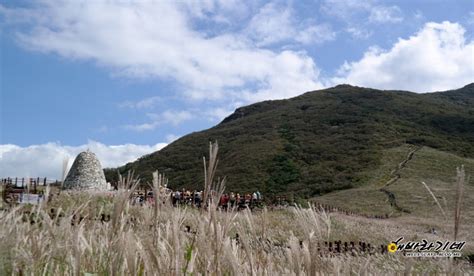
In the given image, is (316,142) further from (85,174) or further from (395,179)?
(85,174)

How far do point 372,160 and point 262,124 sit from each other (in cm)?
2691

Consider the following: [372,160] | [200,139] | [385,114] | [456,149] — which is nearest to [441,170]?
[372,160]

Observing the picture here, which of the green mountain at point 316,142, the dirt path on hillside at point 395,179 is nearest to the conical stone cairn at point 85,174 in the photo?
the green mountain at point 316,142

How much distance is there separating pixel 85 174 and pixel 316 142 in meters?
44.7

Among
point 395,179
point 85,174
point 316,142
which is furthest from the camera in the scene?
point 316,142

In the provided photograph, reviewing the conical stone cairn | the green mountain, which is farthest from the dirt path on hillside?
the conical stone cairn

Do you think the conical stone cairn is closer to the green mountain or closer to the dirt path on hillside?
the green mountain

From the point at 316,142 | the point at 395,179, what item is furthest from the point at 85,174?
the point at 316,142

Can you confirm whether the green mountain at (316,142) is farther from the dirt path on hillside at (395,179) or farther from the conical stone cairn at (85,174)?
the conical stone cairn at (85,174)

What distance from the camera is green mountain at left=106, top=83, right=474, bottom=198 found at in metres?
52.1

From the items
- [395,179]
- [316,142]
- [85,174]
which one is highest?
[316,142]

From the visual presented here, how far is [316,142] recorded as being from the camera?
65.3 metres

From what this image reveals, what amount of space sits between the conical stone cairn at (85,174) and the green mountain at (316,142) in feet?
50.1

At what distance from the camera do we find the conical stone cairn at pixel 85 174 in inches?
944
